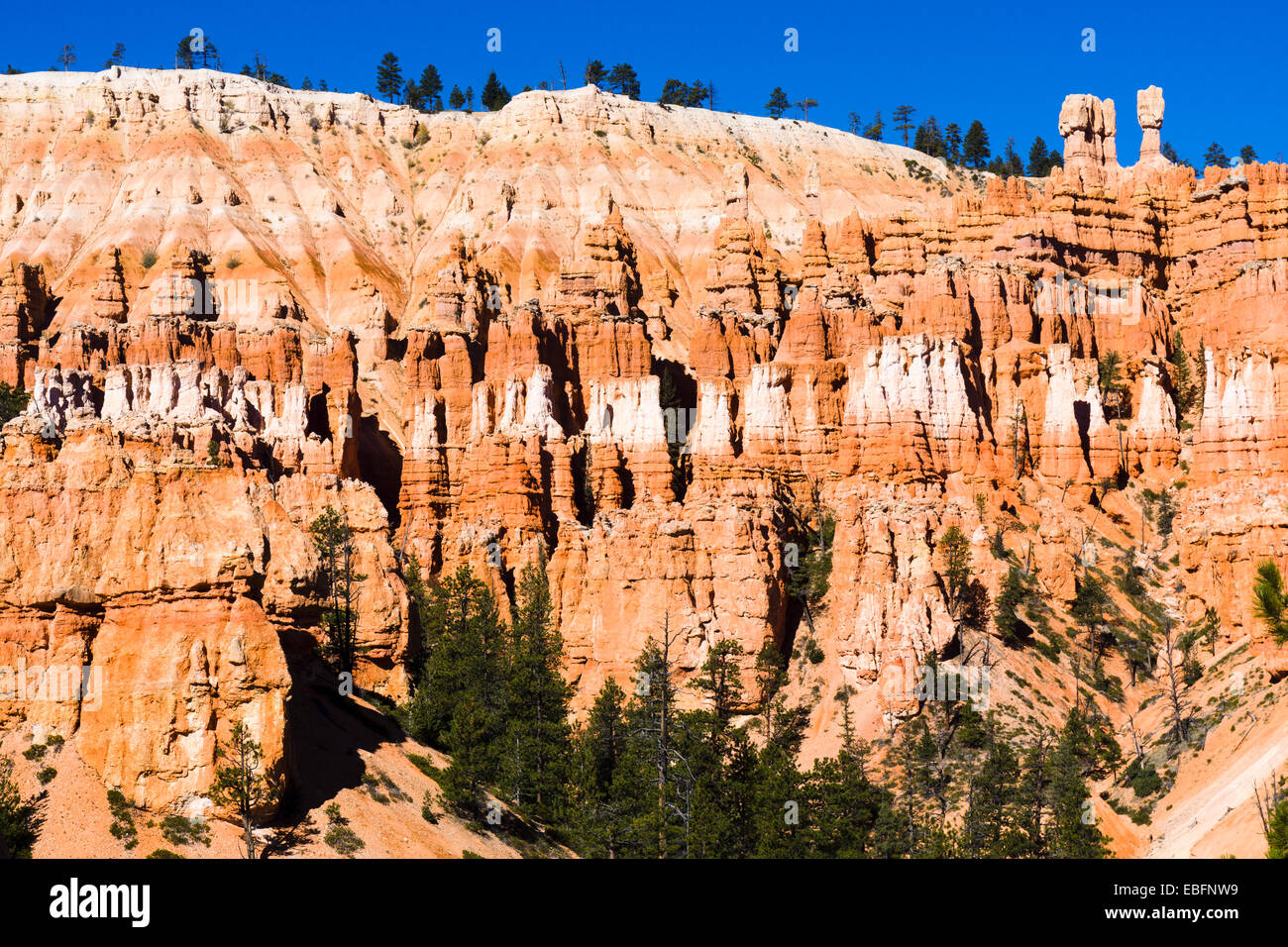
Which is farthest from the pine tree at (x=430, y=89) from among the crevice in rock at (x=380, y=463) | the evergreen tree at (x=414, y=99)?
the crevice in rock at (x=380, y=463)

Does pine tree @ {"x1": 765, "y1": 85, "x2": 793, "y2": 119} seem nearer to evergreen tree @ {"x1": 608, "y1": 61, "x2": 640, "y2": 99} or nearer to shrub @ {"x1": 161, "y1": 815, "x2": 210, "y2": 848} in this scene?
evergreen tree @ {"x1": 608, "y1": 61, "x2": 640, "y2": 99}

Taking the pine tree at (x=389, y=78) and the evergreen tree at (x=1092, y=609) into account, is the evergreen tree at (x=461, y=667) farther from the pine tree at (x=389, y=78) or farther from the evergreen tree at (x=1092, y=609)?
the pine tree at (x=389, y=78)

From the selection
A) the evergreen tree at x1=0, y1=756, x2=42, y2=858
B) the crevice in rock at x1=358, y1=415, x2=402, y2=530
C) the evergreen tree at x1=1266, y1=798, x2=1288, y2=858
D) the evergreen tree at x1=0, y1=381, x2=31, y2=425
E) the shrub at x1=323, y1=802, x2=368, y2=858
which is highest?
the evergreen tree at x1=0, y1=381, x2=31, y2=425

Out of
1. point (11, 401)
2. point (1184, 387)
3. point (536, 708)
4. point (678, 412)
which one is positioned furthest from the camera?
point (678, 412)

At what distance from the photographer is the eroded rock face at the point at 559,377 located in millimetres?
43938

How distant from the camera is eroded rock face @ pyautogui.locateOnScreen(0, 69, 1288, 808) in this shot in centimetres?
4394

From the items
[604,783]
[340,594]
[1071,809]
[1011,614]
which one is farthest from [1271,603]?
[340,594]

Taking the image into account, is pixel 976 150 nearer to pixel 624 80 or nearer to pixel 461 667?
pixel 624 80

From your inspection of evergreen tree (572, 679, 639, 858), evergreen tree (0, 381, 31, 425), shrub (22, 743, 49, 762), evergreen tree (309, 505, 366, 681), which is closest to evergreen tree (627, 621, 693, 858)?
evergreen tree (572, 679, 639, 858)

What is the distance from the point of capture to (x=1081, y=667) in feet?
243

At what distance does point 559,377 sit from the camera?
106 m

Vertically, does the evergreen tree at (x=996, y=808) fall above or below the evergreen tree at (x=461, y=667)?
below

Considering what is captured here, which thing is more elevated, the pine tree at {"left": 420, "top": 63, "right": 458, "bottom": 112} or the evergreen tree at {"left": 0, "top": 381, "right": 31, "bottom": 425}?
the pine tree at {"left": 420, "top": 63, "right": 458, "bottom": 112}
